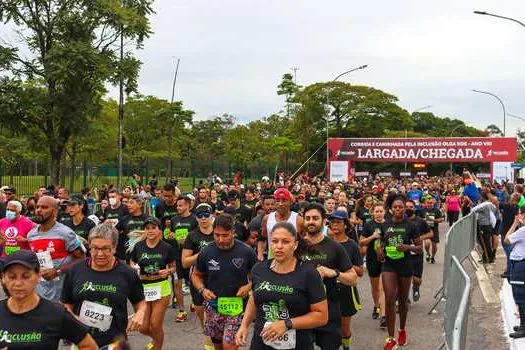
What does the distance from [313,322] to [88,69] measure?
60.2 feet

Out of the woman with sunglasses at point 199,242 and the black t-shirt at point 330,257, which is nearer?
the black t-shirt at point 330,257

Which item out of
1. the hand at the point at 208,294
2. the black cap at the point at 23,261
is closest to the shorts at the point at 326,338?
the hand at the point at 208,294

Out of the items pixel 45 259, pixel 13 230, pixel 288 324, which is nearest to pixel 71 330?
pixel 288 324

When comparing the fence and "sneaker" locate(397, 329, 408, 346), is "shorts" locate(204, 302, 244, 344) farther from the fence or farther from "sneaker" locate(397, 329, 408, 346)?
"sneaker" locate(397, 329, 408, 346)

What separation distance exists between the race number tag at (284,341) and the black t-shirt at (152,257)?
3.02 metres

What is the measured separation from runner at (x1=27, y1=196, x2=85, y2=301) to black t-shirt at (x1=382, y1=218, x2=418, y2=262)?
3.77m

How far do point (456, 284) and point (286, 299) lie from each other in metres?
2.93

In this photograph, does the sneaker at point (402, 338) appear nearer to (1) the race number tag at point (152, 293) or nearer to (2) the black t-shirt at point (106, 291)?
(1) the race number tag at point (152, 293)

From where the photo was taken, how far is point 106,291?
177 inches

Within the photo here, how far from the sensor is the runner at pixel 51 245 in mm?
6023

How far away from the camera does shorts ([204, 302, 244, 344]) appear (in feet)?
18.7

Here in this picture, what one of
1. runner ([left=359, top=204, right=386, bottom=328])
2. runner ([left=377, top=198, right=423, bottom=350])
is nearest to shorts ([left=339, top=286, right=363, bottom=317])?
runner ([left=377, top=198, right=423, bottom=350])

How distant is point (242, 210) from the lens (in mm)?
12219

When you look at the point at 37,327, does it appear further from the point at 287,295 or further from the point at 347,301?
the point at 347,301
